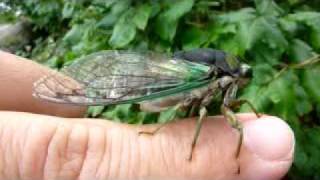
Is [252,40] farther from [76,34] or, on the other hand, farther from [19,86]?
[76,34]

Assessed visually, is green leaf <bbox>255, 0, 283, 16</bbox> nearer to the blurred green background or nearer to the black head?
the blurred green background

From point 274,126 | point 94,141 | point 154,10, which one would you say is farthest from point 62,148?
point 154,10

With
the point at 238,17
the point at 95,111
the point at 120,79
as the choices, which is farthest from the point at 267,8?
the point at 120,79

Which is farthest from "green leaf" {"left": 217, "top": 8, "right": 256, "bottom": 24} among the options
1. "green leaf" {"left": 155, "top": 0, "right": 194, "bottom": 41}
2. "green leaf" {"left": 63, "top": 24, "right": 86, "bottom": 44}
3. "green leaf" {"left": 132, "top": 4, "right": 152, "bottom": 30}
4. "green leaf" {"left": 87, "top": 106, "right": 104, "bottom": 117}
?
"green leaf" {"left": 63, "top": 24, "right": 86, "bottom": 44}

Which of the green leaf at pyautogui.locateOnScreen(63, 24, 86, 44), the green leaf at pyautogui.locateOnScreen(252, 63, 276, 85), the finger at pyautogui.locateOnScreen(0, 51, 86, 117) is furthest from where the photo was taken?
the green leaf at pyautogui.locateOnScreen(63, 24, 86, 44)

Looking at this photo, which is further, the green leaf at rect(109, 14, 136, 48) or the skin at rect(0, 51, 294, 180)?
the green leaf at rect(109, 14, 136, 48)

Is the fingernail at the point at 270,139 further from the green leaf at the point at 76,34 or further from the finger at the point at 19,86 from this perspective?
the green leaf at the point at 76,34
